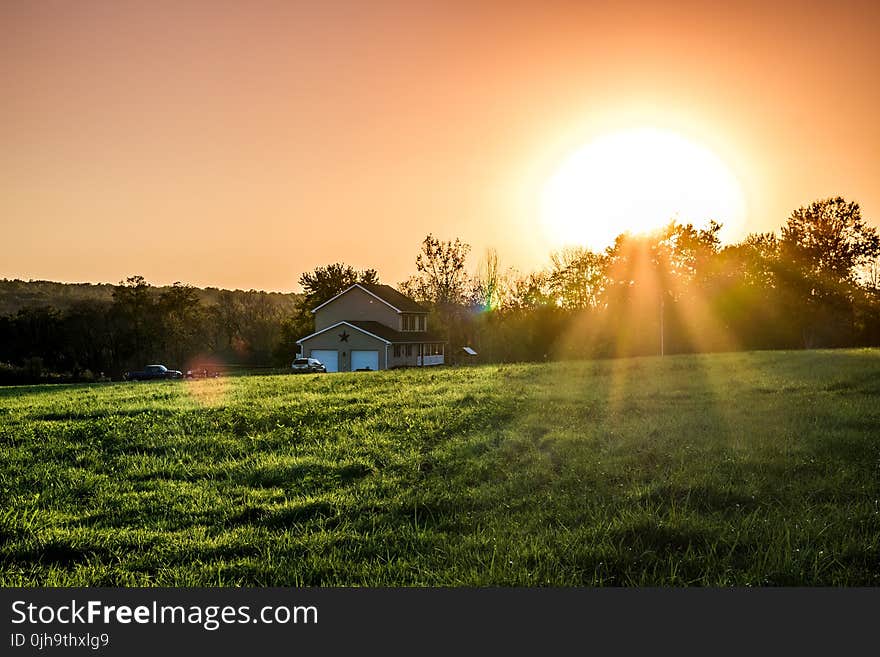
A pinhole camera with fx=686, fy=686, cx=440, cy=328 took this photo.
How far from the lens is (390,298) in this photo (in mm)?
54719

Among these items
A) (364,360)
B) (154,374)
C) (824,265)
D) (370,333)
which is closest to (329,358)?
(364,360)

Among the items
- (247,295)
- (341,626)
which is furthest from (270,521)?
(247,295)

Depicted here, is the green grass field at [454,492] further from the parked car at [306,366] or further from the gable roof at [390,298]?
the gable roof at [390,298]

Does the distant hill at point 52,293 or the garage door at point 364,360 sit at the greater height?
the distant hill at point 52,293

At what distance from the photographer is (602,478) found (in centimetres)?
→ 768

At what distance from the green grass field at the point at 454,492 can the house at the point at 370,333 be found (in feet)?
117

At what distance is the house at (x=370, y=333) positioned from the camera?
5031 centimetres

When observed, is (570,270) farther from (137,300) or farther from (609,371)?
(137,300)

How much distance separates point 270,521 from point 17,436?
7456 millimetres

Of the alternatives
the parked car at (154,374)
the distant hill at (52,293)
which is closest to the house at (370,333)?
the parked car at (154,374)

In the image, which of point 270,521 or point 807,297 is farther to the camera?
point 807,297

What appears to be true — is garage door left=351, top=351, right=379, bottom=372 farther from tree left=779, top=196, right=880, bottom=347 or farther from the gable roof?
tree left=779, top=196, right=880, bottom=347

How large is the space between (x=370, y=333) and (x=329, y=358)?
420 centimetres

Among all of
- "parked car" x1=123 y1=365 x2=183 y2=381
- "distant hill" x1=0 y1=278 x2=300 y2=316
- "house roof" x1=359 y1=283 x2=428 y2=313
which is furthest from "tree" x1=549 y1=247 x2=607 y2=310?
"distant hill" x1=0 y1=278 x2=300 y2=316
